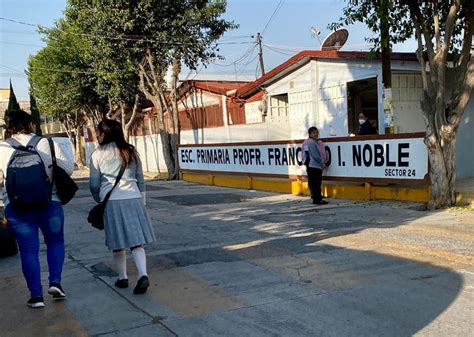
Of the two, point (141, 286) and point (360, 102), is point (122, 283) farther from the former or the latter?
point (360, 102)

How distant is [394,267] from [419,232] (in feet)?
6.90

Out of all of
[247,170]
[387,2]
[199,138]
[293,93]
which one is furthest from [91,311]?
[199,138]

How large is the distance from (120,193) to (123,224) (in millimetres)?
297

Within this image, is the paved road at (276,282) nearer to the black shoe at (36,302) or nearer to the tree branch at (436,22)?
the black shoe at (36,302)

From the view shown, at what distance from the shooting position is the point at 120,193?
4965 mm

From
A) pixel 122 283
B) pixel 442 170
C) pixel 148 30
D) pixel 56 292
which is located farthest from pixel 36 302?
pixel 148 30

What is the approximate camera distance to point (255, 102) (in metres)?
20.0

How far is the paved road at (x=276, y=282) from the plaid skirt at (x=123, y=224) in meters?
0.53

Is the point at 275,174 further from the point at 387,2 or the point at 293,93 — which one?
the point at 387,2

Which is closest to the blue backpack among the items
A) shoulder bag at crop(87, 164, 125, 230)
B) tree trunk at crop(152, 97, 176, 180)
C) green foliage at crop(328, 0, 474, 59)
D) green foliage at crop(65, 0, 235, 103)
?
shoulder bag at crop(87, 164, 125, 230)

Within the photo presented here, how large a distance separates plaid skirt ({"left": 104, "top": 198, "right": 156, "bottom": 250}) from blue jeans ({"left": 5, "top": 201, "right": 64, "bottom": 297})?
0.46 meters

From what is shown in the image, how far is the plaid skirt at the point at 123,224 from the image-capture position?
4938 millimetres

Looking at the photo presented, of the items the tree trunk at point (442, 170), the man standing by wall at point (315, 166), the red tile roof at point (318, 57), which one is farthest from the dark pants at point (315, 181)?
the red tile roof at point (318, 57)

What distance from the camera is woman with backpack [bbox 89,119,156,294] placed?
16.2 feet
